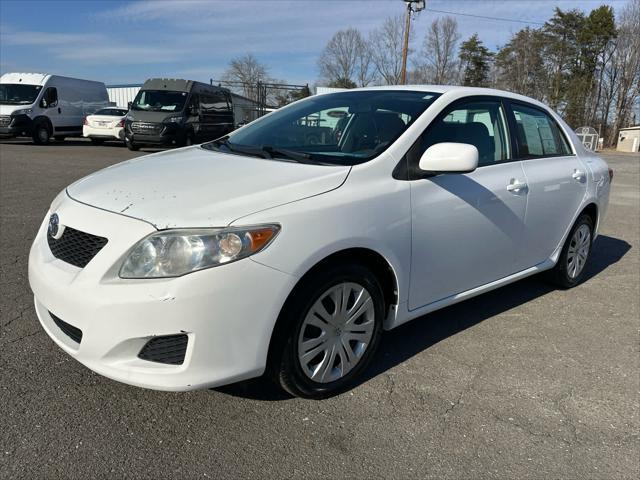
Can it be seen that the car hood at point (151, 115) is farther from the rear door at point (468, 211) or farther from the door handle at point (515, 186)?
the door handle at point (515, 186)

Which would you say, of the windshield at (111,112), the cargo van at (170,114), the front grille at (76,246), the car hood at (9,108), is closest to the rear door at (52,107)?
the car hood at (9,108)

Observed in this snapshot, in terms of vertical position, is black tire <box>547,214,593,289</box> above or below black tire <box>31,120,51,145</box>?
below

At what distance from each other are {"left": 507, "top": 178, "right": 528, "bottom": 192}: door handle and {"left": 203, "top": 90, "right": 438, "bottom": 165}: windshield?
0.80 meters

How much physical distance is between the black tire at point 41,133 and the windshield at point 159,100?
12.9ft

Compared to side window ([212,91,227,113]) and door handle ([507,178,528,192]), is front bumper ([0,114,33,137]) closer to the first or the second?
side window ([212,91,227,113])

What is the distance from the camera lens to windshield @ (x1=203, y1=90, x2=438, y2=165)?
304 cm

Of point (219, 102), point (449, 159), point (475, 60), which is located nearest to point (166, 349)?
point (449, 159)

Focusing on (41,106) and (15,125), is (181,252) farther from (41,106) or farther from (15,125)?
(41,106)

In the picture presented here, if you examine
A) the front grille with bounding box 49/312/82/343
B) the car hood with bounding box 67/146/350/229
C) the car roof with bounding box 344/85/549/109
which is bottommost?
the front grille with bounding box 49/312/82/343

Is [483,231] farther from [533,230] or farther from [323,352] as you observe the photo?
[323,352]

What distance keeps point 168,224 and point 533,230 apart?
109 inches

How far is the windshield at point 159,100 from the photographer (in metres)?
15.9

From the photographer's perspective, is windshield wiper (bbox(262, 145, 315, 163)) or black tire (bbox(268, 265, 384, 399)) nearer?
black tire (bbox(268, 265, 384, 399))

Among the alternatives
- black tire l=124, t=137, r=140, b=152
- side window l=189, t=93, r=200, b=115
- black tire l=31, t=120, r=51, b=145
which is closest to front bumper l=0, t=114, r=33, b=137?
black tire l=31, t=120, r=51, b=145
